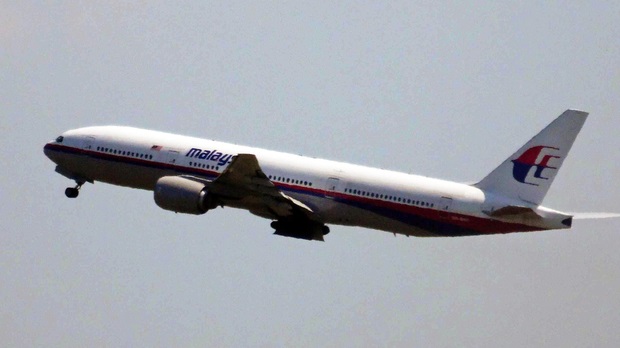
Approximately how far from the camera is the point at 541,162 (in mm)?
52312

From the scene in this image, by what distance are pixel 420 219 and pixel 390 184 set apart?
2015mm

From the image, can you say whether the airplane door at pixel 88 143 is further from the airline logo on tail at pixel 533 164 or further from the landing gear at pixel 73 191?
the airline logo on tail at pixel 533 164

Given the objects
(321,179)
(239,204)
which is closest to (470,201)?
(321,179)

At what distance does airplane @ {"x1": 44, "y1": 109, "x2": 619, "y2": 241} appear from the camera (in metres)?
51.9

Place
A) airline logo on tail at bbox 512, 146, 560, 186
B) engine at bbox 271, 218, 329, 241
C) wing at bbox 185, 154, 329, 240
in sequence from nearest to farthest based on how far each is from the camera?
1. airline logo on tail at bbox 512, 146, 560, 186
2. wing at bbox 185, 154, 329, 240
3. engine at bbox 271, 218, 329, 241

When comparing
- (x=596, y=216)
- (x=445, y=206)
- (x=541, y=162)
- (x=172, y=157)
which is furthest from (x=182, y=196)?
(x=596, y=216)

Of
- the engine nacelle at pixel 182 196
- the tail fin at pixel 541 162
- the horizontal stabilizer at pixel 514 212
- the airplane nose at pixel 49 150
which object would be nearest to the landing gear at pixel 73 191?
the airplane nose at pixel 49 150

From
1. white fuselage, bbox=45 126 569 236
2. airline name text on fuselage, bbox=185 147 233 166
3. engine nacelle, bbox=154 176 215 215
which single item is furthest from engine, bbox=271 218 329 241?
engine nacelle, bbox=154 176 215 215

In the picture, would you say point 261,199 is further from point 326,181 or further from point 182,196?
point 182,196

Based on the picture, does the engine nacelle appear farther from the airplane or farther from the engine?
the engine

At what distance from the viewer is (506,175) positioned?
52.7m

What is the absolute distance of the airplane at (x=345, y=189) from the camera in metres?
51.9

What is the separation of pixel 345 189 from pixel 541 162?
27.5 feet

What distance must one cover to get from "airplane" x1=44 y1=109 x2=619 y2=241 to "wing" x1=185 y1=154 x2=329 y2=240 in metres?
0.04
